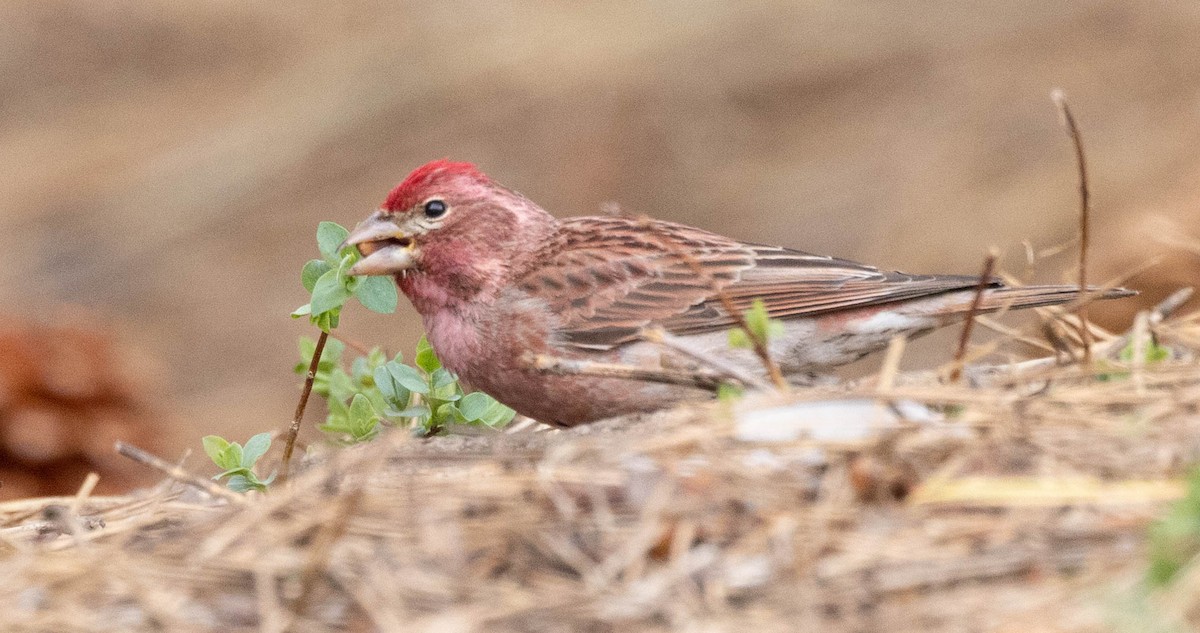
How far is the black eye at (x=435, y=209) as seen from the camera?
17.1 ft

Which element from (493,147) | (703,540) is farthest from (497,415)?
(493,147)

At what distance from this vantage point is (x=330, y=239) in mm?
4926

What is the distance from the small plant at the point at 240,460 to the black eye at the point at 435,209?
102cm

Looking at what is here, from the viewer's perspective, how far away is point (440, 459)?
3680mm

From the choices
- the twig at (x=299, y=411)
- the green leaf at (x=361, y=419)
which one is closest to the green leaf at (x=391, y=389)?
the green leaf at (x=361, y=419)

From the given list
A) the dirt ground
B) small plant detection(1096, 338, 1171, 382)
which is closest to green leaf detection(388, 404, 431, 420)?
the dirt ground

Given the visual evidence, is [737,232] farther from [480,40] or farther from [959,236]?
[480,40]

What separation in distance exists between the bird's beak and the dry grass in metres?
1.43

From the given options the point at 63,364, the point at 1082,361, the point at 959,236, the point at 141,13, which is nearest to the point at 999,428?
the point at 1082,361

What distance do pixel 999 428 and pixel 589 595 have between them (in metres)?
1.05

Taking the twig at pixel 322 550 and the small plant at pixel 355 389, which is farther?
the small plant at pixel 355 389

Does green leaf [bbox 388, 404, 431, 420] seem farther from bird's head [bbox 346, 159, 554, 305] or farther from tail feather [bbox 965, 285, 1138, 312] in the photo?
tail feather [bbox 965, 285, 1138, 312]

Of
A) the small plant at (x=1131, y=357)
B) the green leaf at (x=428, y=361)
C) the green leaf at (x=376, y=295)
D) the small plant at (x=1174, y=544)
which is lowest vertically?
the small plant at (x=1174, y=544)

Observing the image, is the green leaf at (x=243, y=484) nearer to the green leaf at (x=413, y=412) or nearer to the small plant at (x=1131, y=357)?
the green leaf at (x=413, y=412)
